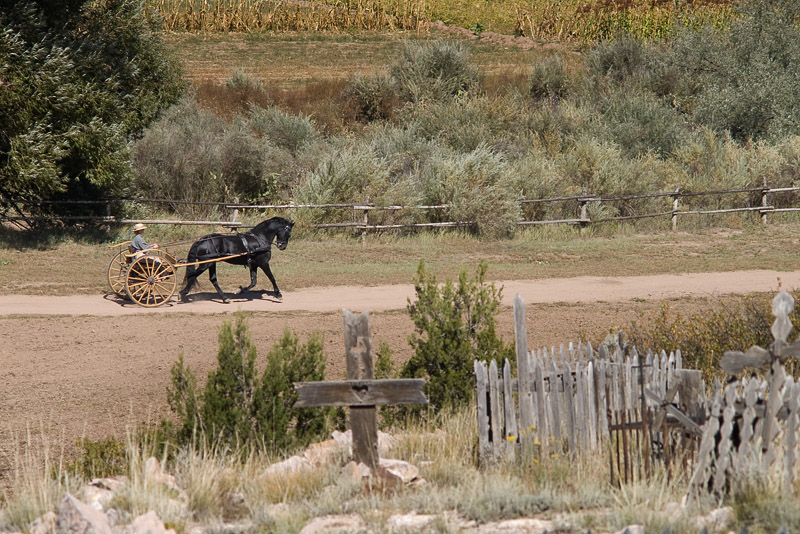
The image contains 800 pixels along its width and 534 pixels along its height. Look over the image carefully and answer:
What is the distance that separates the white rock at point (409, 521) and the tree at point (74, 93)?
46.7ft

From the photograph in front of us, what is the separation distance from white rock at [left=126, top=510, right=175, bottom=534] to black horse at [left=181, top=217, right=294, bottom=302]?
28.7 feet

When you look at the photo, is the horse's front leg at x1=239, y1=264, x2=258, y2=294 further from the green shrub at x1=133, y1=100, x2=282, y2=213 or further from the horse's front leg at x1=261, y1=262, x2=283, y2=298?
the green shrub at x1=133, y1=100, x2=282, y2=213

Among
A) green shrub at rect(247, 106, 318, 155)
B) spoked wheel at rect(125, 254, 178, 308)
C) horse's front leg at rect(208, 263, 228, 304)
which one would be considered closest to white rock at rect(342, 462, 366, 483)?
spoked wheel at rect(125, 254, 178, 308)

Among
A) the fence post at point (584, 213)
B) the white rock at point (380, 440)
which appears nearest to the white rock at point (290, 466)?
the white rock at point (380, 440)

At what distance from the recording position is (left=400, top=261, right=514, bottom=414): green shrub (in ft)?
28.2

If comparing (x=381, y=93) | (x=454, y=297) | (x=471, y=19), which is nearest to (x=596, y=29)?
(x=471, y=19)

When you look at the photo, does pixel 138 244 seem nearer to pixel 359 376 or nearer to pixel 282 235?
pixel 282 235

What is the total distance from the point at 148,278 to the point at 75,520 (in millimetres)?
9150

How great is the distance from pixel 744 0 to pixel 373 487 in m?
32.8

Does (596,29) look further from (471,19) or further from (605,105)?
(605,105)

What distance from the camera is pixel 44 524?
5418 mm

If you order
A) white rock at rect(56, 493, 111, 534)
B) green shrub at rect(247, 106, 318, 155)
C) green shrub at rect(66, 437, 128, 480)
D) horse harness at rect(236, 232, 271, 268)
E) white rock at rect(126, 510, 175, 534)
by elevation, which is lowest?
green shrub at rect(66, 437, 128, 480)

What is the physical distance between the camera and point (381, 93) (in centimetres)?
3256

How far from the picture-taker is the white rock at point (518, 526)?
5363mm
